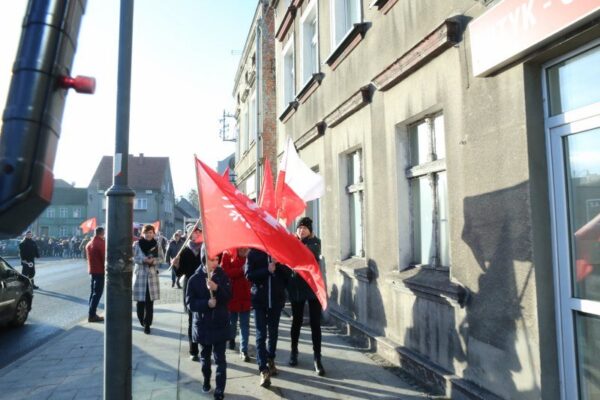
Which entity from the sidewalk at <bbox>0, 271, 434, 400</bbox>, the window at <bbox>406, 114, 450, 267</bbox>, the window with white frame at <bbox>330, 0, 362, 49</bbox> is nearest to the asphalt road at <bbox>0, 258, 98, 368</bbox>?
the sidewalk at <bbox>0, 271, 434, 400</bbox>

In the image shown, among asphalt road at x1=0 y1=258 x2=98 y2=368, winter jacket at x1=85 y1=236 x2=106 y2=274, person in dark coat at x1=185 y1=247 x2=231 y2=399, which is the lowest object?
asphalt road at x1=0 y1=258 x2=98 y2=368

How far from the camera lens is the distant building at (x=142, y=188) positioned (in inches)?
2394

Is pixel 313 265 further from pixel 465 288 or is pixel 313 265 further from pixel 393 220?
pixel 393 220

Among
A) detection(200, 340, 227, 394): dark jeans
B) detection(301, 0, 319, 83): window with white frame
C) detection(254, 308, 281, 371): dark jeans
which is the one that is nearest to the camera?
detection(200, 340, 227, 394): dark jeans

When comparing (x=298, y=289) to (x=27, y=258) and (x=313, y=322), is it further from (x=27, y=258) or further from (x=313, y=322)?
(x=27, y=258)

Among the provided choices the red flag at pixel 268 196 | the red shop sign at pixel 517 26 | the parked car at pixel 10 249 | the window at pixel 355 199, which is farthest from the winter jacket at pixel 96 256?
the parked car at pixel 10 249

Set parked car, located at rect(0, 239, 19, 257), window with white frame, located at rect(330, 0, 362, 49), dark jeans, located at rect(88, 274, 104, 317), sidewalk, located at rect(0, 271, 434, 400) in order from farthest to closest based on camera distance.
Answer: parked car, located at rect(0, 239, 19, 257), dark jeans, located at rect(88, 274, 104, 317), window with white frame, located at rect(330, 0, 362, 49), sidewalk, located at rect(0, 271, 434, 400)

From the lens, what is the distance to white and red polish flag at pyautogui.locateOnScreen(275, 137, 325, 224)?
6680 millimetres

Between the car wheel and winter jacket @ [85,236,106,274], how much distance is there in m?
1.40

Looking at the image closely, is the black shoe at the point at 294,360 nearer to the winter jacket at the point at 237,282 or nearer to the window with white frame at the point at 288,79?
the winter jacket at the point at 237,282

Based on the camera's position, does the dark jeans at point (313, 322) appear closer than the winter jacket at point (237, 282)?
Yes

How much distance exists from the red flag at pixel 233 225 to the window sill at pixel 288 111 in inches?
286

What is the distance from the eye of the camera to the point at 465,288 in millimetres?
4504

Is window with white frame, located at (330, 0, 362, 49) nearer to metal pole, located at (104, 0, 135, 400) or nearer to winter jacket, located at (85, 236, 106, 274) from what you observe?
metal pole, located at (104, 0, 135, 400)
